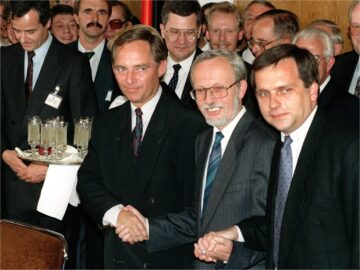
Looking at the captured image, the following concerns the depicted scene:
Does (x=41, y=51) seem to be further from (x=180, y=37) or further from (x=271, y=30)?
(x=271, y=30)

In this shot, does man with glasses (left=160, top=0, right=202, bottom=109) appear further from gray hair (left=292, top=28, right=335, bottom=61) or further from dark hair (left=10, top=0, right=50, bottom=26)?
gray hair (left=292, top=28, right=335, bottom=61)

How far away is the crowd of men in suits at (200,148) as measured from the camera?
272 centimetres

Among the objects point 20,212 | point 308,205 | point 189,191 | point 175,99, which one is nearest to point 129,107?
point 175,99

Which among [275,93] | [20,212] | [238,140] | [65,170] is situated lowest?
[20,212]

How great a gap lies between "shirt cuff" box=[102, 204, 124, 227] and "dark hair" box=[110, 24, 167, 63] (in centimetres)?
76

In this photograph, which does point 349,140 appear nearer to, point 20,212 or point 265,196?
point 265,196

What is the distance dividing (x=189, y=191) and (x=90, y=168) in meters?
0.55

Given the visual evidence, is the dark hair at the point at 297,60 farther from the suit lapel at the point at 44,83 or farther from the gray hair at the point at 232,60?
the suit lapel at the point at 44,83

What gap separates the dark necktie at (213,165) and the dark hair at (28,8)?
2.16 meters

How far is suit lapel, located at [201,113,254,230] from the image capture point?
311cm

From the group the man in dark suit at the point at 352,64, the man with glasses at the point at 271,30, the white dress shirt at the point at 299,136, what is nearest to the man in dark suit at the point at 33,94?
the man with glasses at the point at 271,30

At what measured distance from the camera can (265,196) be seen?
306 centimetres

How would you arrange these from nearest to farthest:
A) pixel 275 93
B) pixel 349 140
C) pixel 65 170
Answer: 1. pixel 349 140
2. pixel 275 93
3. pixel 65 170

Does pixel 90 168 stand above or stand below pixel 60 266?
above
